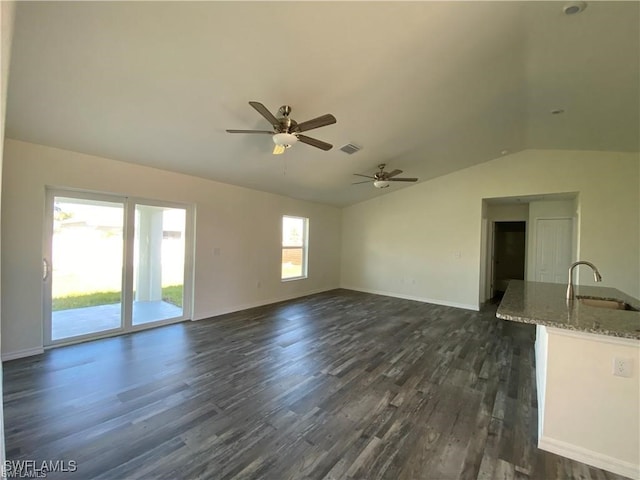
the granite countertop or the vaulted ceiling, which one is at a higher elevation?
the vaulted ceiling

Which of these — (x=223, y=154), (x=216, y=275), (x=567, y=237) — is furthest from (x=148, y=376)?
(x=567, y=237)

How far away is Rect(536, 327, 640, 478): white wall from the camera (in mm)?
1834

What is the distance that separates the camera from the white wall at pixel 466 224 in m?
4.71

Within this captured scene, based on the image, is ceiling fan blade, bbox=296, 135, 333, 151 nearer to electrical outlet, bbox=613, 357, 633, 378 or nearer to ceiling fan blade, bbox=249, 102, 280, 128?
ceiling fan blade, bbox=249, 102, 280, 128

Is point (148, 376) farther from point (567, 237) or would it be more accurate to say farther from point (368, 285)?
point (567, 237)

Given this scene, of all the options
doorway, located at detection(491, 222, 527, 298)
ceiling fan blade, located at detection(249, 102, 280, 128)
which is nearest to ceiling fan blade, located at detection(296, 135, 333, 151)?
ceiling fan blade, located at detection(249, 102, 280, 128)

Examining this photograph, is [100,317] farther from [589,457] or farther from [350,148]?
[589,457]

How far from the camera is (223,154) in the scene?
4.09 meters

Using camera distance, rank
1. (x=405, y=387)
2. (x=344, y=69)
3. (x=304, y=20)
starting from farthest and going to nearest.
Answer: (x=405, y=387) → (x=344, y=69) → (x=304, y=20)

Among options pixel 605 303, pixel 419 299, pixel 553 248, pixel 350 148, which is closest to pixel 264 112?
pixel 350 148

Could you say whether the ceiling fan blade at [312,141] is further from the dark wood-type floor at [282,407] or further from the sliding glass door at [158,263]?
the sliding glass door at [158,263]

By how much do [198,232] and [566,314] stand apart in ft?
16.3

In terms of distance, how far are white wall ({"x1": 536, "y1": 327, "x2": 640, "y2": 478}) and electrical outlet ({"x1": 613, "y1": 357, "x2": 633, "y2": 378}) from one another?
19 mm

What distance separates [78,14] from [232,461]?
3143 mm
